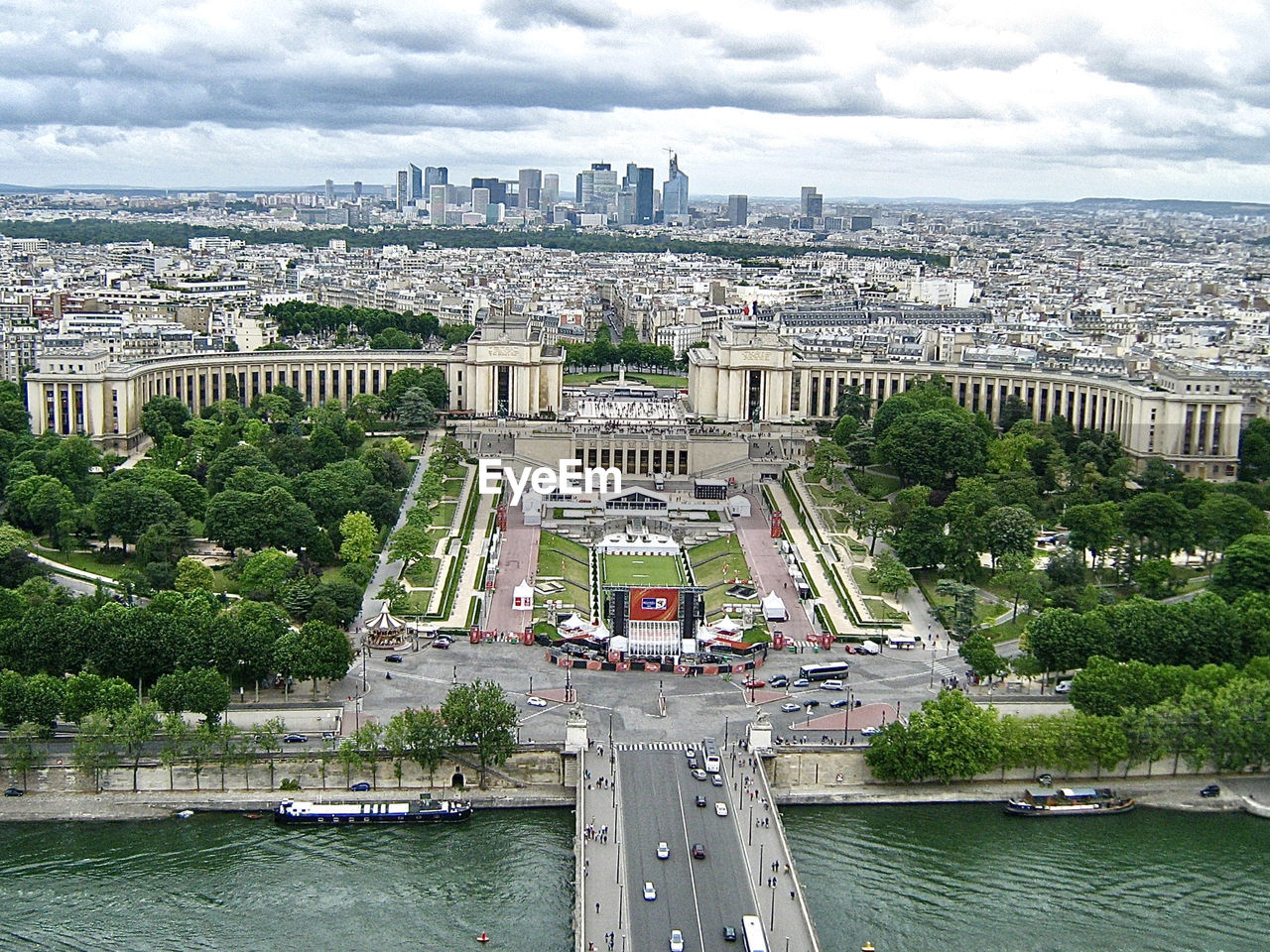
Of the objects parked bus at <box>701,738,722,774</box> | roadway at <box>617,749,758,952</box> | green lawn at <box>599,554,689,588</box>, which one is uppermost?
green lawn at <box>599,554,689,588</box>

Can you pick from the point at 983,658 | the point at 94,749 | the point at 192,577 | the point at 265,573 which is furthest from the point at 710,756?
the point at 192,577

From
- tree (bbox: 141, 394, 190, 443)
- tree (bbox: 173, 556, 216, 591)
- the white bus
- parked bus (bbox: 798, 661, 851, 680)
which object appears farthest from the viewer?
Result: tree (bbox: 141, 394, 190, 443)

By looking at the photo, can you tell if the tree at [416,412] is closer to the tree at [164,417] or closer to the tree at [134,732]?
the tree at [164,417]

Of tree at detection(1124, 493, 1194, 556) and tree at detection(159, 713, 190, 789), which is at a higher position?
tree at detection(1124, 493, 1194, 556)

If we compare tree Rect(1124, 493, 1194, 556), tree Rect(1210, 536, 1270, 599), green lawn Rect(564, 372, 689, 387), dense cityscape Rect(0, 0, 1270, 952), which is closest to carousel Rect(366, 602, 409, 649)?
dense cityscape Rect(0, 0, 1270, 952)

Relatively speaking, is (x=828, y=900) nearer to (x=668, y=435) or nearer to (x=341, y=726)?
(x=341, y=726)

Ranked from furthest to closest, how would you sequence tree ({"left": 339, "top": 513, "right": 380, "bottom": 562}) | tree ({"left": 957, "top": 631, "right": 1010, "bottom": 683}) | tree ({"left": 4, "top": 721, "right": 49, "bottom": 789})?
tree ({"left": 339, "top": 513, "right": 380, "bottom": 562}) < tree ({"left": 957, "top": 631, "right": 1010, "bottom": 683}) < tree ({"left": 4, "top": 721, "right": 49, "bottom": 789})

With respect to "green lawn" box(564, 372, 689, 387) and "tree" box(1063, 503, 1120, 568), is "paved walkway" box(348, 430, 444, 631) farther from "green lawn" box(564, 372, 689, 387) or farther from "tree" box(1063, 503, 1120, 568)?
"green lawn" box(564, 372, 689, 387)

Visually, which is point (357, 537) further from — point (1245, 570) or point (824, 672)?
point (1245, 570)
